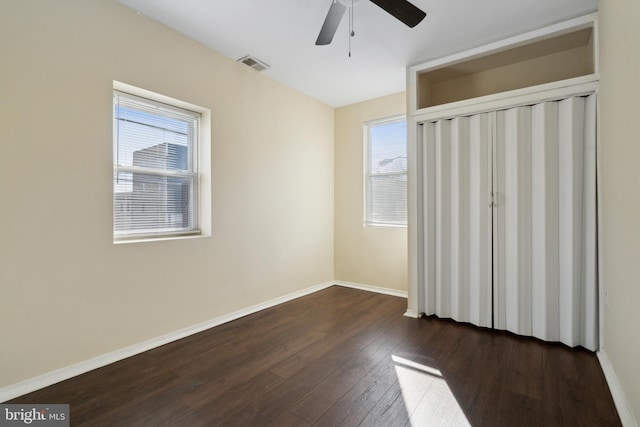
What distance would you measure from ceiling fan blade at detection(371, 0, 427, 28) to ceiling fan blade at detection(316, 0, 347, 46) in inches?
9.7

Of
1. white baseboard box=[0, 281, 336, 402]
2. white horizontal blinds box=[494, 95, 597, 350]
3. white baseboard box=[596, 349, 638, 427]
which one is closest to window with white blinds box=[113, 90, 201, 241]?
white baseboard box=[0, 281, 336, 402]

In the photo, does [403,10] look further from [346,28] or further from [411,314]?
[411,314]

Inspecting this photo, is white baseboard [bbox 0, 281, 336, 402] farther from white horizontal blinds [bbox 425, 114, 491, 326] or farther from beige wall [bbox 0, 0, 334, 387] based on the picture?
white horizontal blinds [bbox 425, 114, 491, 326]

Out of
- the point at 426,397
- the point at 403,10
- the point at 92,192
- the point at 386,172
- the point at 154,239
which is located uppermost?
the point at 403,10

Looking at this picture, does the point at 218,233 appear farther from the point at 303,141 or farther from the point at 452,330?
the point at 452,330

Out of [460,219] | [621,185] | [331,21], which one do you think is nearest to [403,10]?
[331,21]

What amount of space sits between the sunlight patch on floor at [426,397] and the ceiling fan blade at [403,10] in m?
2.45

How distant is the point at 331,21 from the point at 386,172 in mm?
2337

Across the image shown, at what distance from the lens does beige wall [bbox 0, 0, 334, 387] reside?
1.84m

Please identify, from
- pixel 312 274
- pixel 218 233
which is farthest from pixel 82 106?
pixel 312 274

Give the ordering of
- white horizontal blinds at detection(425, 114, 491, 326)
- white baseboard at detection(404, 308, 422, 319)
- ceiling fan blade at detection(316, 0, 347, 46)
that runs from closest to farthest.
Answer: ceiling fan blade at detection(316, 0, 347, 46)
white horizontal blinds at detection(425, 114, 491, 326)
white baseboard at detection(404, 308, 422, 319)

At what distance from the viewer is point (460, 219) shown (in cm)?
299

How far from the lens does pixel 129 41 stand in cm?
233

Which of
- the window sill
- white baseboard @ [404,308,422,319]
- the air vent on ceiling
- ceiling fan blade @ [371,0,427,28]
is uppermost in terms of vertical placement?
the air vent on ceiling
